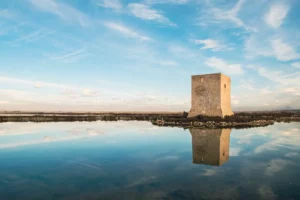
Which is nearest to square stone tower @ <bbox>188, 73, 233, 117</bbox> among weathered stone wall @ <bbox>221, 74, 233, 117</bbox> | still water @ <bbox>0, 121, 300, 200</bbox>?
weathered stone wall @ <bbox>221, 74, 233, 117</bbox>

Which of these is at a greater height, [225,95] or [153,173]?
[225,95]

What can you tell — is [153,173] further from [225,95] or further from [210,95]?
[225,95]

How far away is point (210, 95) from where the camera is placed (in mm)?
21500

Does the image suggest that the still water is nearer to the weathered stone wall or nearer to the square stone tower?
the square stone tower

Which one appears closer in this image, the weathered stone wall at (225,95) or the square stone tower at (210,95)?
the square stone tower at (210,95)

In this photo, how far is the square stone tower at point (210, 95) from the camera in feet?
68.9

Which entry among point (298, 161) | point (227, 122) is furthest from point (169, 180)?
point (227, 122)

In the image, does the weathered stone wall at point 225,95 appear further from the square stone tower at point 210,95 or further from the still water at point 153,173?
the still water at point 153,173

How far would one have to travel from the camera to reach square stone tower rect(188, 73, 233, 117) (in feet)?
68.9

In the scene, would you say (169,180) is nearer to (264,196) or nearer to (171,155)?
(264,196)

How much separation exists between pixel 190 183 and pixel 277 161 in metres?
3.70

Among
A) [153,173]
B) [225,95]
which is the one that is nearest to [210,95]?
[225,95]

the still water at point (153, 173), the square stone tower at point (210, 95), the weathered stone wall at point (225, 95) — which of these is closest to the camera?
the still water at point (153, 173)

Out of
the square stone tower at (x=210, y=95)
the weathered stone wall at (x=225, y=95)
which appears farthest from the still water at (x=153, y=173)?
the weathered stone wall at (x=225, y=95)
